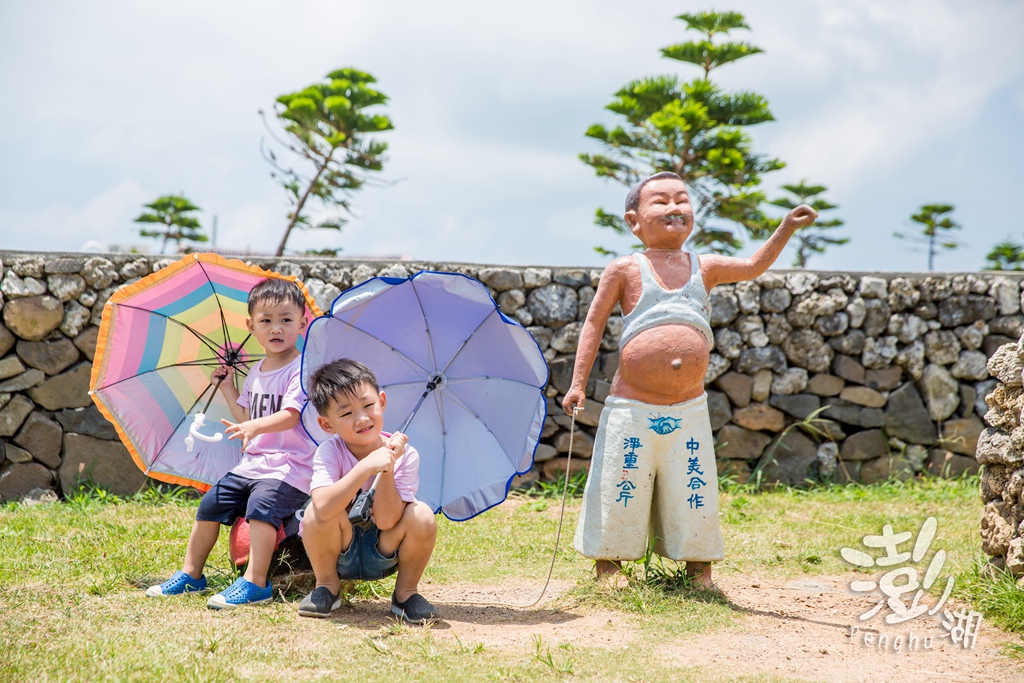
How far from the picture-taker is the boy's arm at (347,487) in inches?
122

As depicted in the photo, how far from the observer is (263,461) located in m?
3.69

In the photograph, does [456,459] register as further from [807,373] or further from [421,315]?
[807,373]

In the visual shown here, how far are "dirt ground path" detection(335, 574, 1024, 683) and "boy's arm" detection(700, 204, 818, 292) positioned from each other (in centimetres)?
146

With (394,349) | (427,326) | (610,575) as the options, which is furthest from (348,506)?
(610,575)

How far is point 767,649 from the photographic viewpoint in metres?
3.21

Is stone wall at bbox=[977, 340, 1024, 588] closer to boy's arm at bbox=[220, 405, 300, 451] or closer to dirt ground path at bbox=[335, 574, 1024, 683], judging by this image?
dirt ground path at bbox=[335, 574, 1024, 683]

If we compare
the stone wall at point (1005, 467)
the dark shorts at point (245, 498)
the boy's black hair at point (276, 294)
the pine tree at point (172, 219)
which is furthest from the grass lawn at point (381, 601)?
the pine tree at point (172, 219)

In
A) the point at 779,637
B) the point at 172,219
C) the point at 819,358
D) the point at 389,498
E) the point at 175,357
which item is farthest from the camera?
the point at 172,219

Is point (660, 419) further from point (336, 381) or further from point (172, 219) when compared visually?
point (172, 219)

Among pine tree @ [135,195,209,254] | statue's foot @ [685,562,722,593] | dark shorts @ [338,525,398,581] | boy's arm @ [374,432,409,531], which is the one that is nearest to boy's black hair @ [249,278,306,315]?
boy's arm @ [374,432,409,531]

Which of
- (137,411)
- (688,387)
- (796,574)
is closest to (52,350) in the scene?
(137,411)

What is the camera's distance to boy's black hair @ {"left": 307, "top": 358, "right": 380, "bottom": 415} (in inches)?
129

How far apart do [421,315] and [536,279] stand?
2.79 meters

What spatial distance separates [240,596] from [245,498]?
0.42 meters
